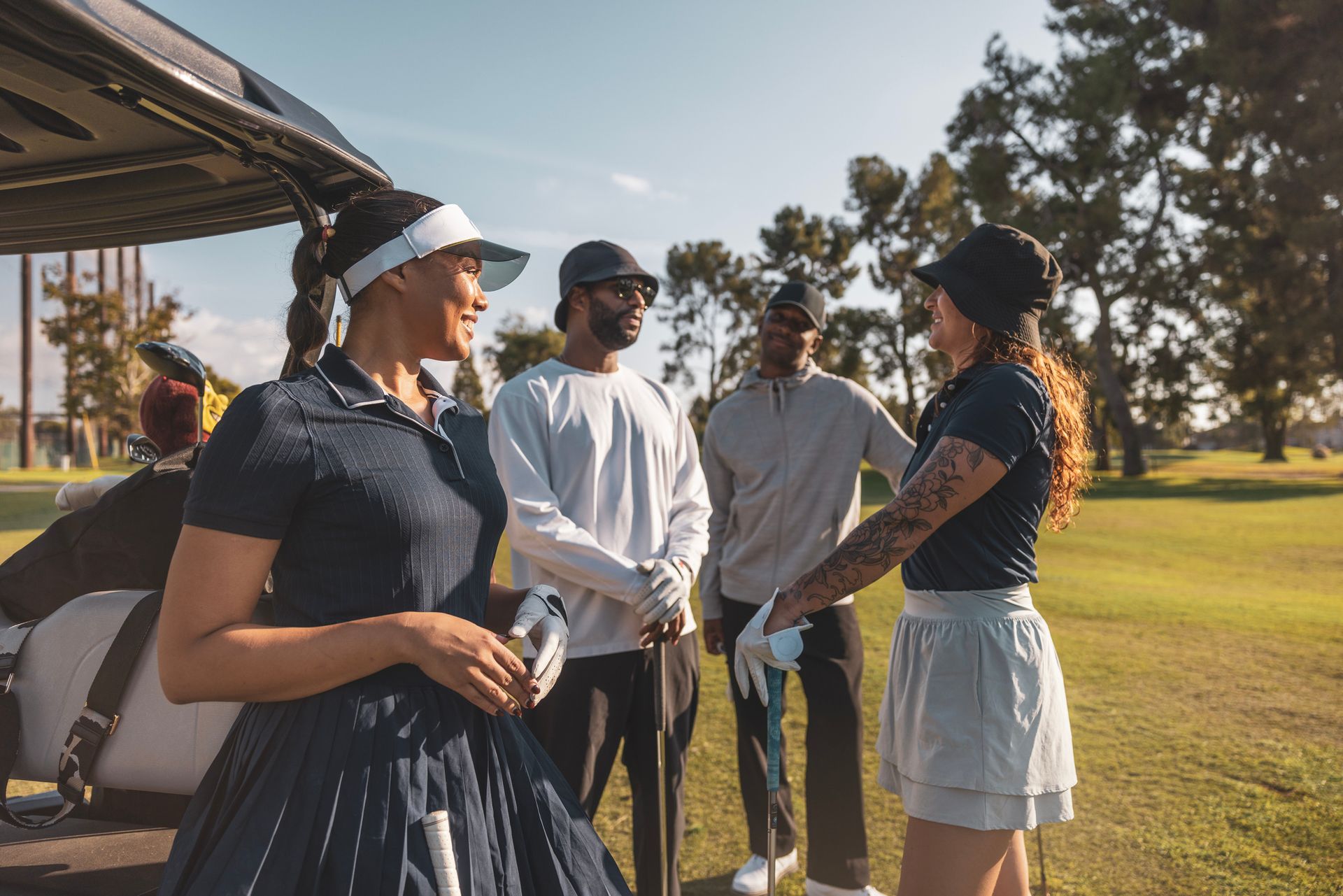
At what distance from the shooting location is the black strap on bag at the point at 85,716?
2.07 meters

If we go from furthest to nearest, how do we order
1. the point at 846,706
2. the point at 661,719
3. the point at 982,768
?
the point at 846,706, the point at 661,719, the point at 982,768

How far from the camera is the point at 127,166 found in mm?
2465

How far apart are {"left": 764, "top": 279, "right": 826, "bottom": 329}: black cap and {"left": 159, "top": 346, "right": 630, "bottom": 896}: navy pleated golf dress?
278 cm

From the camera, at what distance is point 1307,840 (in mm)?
4129

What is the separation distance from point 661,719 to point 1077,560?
1281 cm

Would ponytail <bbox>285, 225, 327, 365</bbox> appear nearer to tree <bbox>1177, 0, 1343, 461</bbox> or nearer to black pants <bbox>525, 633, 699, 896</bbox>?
black pants <bbox>525, 633, 699, 896</bbox>

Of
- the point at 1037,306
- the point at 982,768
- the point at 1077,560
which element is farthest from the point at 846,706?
the point at 1077,560

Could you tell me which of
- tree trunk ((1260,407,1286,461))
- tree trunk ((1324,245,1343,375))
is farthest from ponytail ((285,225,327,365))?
tree trunk ((1260,407,1286,461))

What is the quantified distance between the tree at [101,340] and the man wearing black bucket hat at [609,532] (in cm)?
130

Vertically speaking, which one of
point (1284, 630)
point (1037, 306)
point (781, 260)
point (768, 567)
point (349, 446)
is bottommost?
point (1284, 630)

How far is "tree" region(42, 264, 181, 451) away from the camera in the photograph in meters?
3.09

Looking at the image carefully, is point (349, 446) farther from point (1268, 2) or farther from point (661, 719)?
point (1268, 2)

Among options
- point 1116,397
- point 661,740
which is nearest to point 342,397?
point 661,740

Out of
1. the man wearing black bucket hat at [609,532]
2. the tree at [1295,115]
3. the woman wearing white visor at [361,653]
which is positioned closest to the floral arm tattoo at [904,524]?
the woman wearing white visor at [361,653]
